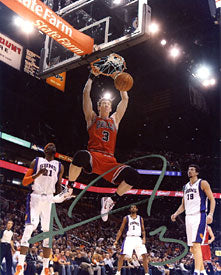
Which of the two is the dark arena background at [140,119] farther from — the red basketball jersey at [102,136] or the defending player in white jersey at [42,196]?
the red basketball jersey at [102,136]

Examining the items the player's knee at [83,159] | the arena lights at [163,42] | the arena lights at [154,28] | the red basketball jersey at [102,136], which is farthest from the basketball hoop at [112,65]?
the arena lights at [163,42]

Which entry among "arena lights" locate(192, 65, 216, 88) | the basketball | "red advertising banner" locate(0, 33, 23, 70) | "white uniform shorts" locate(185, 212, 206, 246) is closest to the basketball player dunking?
the basketball

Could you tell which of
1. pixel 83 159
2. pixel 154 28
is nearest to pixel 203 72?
pixel 154 28

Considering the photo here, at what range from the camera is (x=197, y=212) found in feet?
17.0

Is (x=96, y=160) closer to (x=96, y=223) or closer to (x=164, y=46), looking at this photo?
(x=164, y=46)

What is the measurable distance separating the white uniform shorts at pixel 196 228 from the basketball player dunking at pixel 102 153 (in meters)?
1.28

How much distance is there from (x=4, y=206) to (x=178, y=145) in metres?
12.4

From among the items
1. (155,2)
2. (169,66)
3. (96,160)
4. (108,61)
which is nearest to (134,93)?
(169,66)

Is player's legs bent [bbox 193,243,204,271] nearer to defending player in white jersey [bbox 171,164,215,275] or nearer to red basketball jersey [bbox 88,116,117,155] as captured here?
defending player in white jersey [bbox 171,164,215,275]

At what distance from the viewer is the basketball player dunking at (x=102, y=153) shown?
19.0 ft

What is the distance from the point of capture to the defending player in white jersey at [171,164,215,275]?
4.89 m

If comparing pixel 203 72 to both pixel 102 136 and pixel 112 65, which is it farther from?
pixel 102 136

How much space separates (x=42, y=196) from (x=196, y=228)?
2509 mm

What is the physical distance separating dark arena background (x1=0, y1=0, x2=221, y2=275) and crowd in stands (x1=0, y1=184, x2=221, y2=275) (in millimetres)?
61
